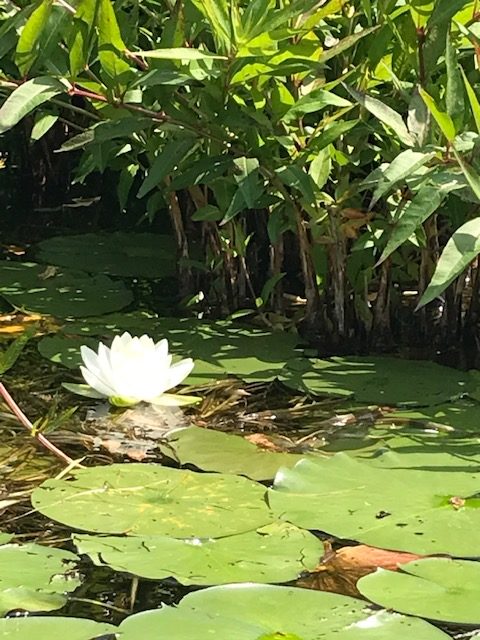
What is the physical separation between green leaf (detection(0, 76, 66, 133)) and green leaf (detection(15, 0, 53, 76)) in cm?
4

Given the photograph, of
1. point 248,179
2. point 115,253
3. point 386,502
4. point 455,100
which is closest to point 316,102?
point 248,179

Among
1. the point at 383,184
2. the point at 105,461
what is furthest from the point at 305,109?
the point at 105,461

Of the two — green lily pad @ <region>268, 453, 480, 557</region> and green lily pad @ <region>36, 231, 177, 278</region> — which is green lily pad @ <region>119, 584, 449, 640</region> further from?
green lily pad @ <region>36, 231, 177, 278</region>

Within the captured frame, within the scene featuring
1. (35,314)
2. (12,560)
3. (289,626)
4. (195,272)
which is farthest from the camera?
(195,272)

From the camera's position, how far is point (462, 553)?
4.37 ft

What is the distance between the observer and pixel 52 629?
44.9 inches

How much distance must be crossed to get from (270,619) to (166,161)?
1025 mm

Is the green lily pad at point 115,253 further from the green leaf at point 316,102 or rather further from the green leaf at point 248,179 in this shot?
the green leaf at point 316,102

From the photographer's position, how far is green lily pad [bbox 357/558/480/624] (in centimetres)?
120

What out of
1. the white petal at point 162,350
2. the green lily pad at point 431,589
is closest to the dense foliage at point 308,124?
the white petal at point 162,350

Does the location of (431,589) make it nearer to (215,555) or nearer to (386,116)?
(215,555)

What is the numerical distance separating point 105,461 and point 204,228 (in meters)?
0.97

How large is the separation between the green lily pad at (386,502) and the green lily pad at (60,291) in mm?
1019

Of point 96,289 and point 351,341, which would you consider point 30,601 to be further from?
point 96,289
